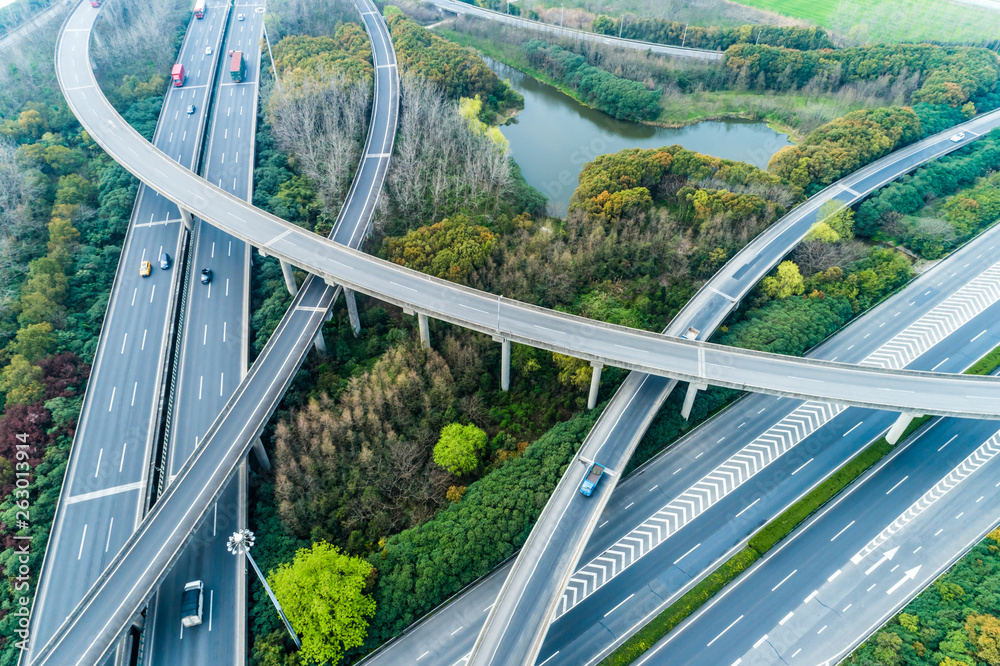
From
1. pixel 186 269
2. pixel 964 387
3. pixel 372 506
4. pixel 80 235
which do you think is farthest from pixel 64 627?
pixel 964 387

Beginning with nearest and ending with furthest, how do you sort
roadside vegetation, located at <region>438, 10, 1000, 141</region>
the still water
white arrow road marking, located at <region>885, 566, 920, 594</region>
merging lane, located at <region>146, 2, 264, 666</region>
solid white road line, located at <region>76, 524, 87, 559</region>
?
merging lane, located at <region>146, 2, 264, 666</region>
solid white road line, located at <region>76, 524, 87, 559</region>
white arrow road marking, located at <region>885, 566, 920, 594</region>
the still water
roadside vegetation, located at <region>438, 10, 1000, 141</region>

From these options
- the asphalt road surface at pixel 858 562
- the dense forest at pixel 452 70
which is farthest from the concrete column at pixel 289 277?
the asphalt road surface at pixel 858 562

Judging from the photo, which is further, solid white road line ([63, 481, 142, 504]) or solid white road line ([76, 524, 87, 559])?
solid white road line ([63, 481, 142, 504])

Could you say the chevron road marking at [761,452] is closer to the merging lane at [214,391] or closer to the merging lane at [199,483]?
the merging lane at [214,391]

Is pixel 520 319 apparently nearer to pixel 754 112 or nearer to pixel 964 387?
pixel 964 387

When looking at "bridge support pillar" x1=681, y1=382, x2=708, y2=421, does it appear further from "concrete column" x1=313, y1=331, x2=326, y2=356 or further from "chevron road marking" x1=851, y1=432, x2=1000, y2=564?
"concrete column" x1=313, y1=331, x2=326, y2=356

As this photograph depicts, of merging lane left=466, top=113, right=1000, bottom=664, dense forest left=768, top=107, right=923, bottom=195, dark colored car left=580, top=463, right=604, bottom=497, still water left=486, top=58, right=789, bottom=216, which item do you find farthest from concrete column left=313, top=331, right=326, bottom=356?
dense forest left=768, top=107, right=923, bottom=195
